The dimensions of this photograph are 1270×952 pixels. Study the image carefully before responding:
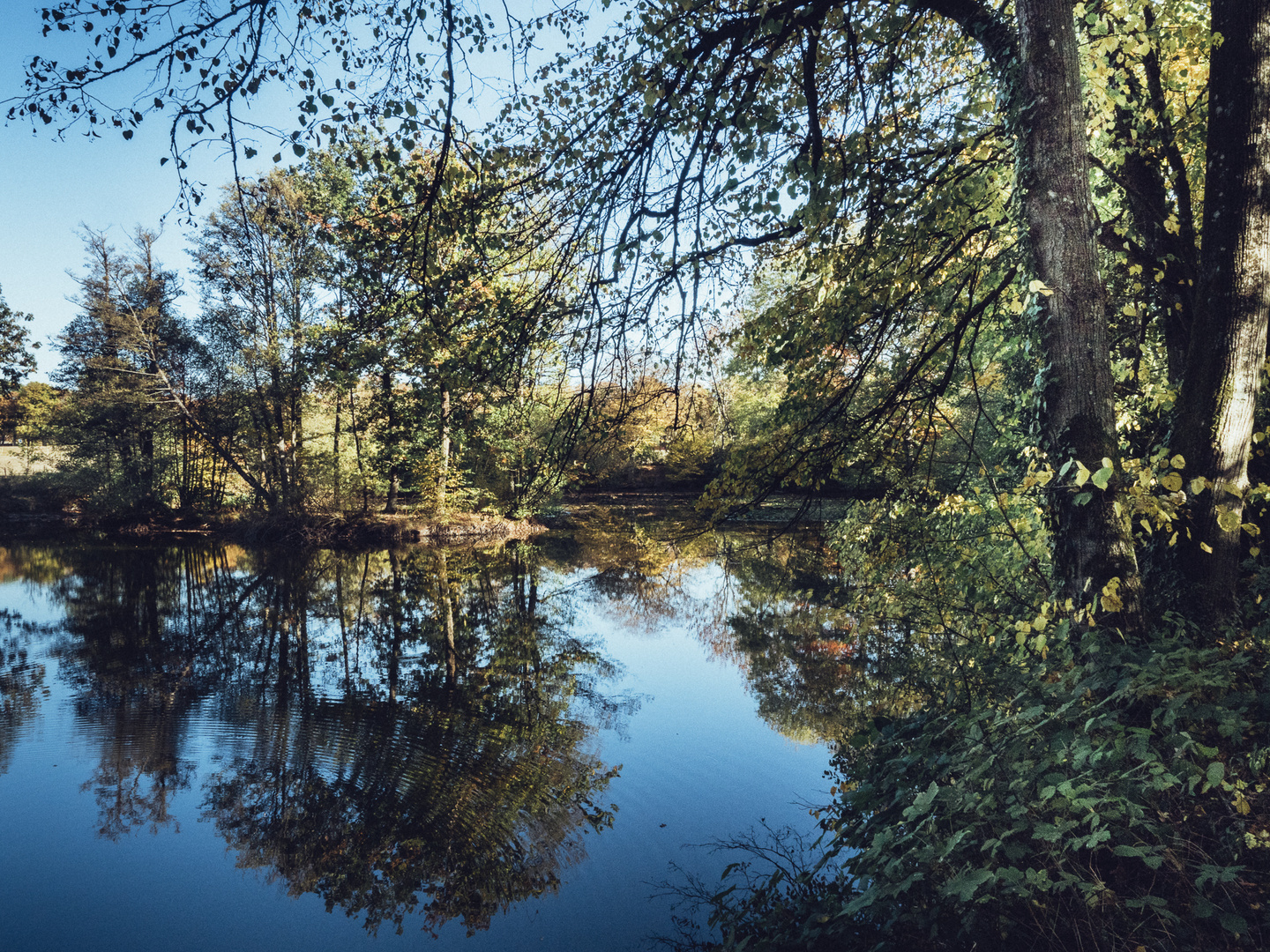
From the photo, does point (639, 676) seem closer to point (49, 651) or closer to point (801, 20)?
point (801, 20)

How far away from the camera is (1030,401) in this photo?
307cm

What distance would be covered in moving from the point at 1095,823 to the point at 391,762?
671 cm

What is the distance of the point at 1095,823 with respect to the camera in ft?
6.92

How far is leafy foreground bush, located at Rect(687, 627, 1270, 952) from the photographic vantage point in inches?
84.2

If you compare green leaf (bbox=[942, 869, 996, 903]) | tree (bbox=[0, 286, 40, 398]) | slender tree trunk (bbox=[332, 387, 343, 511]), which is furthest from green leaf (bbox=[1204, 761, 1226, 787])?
slender tree trunk (bbox=[332, 387, 343, 511])

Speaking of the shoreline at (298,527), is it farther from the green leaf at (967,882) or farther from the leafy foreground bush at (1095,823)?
the green leaf at (967,882)

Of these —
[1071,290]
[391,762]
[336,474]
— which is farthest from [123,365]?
[1071,290]

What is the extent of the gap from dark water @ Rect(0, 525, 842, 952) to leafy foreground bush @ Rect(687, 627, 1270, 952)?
2556 mm

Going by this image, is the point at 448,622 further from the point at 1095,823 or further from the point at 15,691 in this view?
the point at 1095,823

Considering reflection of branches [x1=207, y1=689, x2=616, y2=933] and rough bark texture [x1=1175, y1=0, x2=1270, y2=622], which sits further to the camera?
reflection of branches [x1=207, y1=689, x2=616, y2=933]

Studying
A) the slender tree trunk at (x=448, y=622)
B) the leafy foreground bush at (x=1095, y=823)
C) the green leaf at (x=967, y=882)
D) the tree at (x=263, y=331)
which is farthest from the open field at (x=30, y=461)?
the green leaf at (x=967, y=882)

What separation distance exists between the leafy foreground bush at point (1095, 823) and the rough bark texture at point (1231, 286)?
0.70 meters

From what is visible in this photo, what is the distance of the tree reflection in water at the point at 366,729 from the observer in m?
5.55

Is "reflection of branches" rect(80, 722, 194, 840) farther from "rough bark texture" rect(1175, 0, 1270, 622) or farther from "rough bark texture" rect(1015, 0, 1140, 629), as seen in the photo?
"rough bark texture" rect(1175, 0, 1270, 622)
